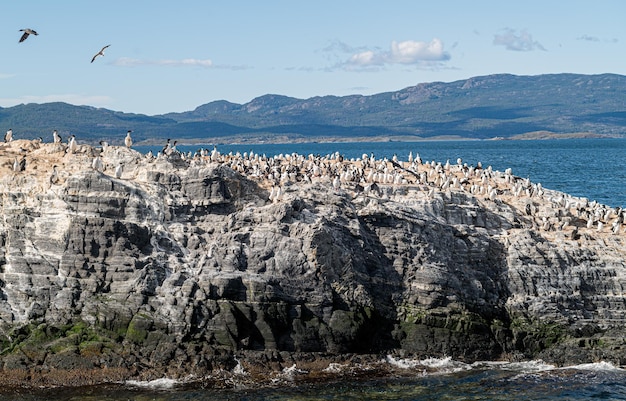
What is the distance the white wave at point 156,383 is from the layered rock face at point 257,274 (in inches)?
21.9

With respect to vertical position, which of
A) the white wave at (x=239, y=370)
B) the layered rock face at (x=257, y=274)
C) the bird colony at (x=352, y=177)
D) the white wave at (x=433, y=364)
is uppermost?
the bird colony at (x=352, y=177)

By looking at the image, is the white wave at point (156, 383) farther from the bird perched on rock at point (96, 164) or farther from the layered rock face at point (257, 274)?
the bird perched on rock at point (96, 164)

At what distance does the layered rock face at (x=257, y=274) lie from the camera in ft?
114

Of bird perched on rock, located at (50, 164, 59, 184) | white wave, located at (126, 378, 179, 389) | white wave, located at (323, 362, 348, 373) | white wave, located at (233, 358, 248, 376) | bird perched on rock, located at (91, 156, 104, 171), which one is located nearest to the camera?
white wave, located at (126, 378, 179, 389)

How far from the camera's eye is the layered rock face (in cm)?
3484

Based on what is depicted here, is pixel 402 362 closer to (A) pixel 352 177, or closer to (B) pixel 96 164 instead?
(A) pixel 352 177

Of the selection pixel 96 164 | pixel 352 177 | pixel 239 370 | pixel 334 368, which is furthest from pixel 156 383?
pixel 352 177

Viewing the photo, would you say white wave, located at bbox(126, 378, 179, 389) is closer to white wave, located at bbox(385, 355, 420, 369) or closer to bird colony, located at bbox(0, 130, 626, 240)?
white wave, located at bbox(385, 355, 420, 369)

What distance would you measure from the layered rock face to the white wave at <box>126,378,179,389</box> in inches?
21.9

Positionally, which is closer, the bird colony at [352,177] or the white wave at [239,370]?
the white wave at [239,370]

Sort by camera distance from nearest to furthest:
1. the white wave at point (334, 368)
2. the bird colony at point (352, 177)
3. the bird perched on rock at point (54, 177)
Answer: the white wave at point (334, 368) → the bird perched on rock at point (54, 177) → the bird colony at point (352, 177)

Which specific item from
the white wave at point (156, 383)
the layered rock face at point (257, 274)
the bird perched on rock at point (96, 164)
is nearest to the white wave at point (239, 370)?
the layered rock face at point (257, 274)

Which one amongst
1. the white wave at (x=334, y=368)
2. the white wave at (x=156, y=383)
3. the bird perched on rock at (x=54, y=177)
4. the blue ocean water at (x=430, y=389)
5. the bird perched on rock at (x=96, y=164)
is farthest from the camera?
the bird perched on rock at (x=96, y=164)

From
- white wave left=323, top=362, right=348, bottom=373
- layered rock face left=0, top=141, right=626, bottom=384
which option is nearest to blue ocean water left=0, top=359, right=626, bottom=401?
white wave left=323, top=362, right=348, bottom=373
